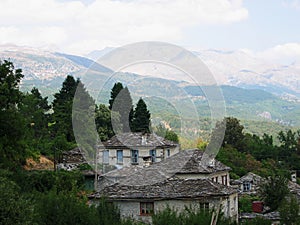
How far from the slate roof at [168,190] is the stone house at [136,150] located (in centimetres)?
448

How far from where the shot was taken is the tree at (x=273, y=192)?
121 feet

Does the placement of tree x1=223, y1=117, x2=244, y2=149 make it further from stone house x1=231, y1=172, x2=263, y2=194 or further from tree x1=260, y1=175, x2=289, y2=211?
tree x1=260, y1=175, x2=289, y2=211

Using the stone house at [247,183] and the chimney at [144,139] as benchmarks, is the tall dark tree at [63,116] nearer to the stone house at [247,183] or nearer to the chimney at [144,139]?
the stone house at [247,183]

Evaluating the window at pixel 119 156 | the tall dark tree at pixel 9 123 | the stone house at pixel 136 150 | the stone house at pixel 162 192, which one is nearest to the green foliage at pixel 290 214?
the stone house at pixel 162 192

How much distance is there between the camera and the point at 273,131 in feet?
416

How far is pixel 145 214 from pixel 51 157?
2326 centimetres

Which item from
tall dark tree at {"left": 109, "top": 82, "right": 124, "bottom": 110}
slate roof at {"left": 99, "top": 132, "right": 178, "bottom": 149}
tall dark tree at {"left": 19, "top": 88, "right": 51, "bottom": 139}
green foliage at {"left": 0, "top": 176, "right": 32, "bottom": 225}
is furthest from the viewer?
tall dark tree at {"left": 19, "top": 88, "right": 51, "bottom": 139}

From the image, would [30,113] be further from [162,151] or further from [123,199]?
[123,199]

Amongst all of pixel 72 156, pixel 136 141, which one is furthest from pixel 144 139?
Result: pixel 72 156

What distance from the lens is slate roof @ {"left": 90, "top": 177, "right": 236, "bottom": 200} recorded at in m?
27.5

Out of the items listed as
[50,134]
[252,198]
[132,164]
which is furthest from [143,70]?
[50,134]

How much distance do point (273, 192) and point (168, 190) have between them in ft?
37.1

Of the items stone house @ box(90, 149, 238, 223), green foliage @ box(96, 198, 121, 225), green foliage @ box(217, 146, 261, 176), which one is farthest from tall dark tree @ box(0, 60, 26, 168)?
green foliage @ box(217, 146, 261, 176)

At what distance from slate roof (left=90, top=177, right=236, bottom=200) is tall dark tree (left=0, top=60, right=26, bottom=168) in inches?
185
